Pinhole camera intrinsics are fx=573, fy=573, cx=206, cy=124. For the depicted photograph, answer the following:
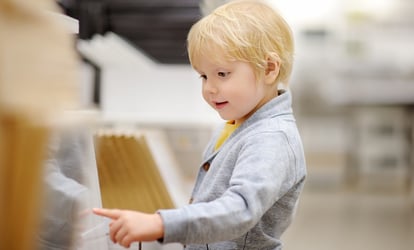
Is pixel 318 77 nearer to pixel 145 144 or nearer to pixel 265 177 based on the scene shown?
pixel 145 144

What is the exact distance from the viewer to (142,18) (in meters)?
1.87

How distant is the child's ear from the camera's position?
69cm

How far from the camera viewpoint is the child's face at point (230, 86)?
666 millimetres

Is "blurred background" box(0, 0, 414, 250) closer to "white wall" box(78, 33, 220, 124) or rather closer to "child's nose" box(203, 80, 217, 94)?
"white wall" box(78, 33, 220, 124)

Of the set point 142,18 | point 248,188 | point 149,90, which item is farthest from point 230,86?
point 149,90

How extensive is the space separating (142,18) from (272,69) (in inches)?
48.5

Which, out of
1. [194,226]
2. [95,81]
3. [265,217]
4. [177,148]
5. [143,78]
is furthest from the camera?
[143,78]

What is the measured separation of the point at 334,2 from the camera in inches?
190

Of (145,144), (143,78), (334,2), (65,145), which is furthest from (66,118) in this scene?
(334,2)

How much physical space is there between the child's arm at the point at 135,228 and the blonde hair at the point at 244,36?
0.23 meters

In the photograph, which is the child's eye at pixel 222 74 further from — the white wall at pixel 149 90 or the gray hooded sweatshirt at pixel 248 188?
the white wall at pixel 149 90

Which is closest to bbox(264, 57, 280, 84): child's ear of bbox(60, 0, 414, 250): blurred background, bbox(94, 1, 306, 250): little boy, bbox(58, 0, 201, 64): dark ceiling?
bbox(94, 1, 306, 250): little boy

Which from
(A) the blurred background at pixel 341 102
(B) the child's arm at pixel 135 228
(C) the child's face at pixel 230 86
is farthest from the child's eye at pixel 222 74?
(A) the blurred background at pixel 341 102

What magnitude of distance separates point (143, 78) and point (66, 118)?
2.44 m
